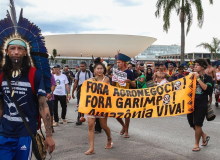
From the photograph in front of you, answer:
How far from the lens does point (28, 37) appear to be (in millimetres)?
3158

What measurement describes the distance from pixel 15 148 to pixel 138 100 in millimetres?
3422

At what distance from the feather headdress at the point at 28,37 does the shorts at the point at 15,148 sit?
0.63 m

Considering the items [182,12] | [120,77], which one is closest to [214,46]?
[182,12]

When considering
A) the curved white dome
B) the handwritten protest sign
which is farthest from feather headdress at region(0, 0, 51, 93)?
the curved white dome

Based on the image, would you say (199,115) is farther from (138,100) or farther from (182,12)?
(182,12)

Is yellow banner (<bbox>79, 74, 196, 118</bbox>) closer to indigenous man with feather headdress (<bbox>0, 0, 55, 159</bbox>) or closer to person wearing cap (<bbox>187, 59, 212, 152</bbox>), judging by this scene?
person wearing cap (<bbox>187, 59, 212, 152</bbox>)

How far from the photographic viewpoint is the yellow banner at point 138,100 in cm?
561

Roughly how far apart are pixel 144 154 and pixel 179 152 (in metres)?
0.70

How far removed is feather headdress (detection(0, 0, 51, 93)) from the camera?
3113mm

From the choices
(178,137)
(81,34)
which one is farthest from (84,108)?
(81,34)

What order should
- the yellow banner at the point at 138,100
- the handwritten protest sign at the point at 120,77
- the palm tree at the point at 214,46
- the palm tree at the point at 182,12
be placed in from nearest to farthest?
the yellow banner at the point at 138,100
the handwritten protest sign at the point at 120,77
the palm tree at the point at 182,12
the palm tree at the point at 214,46

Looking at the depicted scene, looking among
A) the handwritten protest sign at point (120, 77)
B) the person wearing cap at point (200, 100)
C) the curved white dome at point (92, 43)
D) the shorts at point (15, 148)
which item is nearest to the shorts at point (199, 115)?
the person wearing cap at point (200, 100)

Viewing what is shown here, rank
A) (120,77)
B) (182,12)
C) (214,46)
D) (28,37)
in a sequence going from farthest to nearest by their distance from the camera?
(214,46), (182,12), (120,77), (28,37)

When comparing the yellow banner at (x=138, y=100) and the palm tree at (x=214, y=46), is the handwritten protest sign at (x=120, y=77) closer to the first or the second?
the yellow banner at (x=138, y=100)
